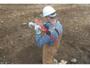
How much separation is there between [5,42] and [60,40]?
0.30m

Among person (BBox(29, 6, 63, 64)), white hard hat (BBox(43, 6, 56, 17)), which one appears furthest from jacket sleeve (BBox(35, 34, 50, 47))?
white hard hat (BBox(43, 6, 56, 17))

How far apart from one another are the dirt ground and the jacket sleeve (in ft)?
0.08

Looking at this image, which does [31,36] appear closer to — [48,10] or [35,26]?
[35,26]

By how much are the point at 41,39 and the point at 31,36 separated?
0.19 ft

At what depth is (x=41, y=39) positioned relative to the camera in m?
1.99

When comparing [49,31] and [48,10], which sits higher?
[48,10]

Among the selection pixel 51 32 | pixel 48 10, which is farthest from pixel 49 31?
pixel 48 10

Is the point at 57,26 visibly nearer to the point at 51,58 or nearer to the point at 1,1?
the point at 51,58

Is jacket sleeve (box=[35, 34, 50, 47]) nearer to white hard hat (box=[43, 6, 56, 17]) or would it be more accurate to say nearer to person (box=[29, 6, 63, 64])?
person (box=[29, 6, 63, 64])

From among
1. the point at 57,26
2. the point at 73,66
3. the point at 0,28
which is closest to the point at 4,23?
the point at 0,28

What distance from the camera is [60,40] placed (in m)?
1.99

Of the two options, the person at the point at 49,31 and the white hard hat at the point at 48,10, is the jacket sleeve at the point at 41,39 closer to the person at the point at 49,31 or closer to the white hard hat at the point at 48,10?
the person at the point at 49,31

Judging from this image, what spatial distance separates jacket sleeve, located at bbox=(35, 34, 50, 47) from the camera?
6.52ft

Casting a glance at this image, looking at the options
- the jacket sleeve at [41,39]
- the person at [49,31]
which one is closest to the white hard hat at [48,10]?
the person at [49,31]
